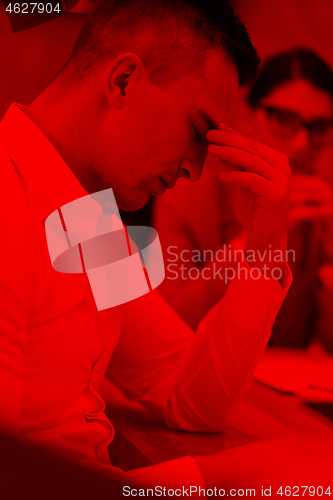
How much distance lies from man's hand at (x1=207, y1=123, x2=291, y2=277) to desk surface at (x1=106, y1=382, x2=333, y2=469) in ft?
0.80

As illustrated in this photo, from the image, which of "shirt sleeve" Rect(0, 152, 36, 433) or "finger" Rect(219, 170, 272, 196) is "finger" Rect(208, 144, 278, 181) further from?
"shirt sleeve" Rect(0, 152, 36, 433)

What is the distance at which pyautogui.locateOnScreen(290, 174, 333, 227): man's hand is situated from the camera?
90cm

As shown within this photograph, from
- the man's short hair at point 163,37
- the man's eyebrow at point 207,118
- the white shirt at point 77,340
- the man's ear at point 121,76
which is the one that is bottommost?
the white shirt at point 77,340

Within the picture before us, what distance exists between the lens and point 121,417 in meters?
0.71

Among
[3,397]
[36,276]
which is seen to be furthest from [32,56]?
[3,397]

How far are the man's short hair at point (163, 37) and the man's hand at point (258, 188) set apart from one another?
11cm

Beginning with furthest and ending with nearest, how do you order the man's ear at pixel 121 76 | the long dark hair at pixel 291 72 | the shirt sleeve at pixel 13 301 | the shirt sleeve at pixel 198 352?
1. the long dark hair at pixel 291 72
2. the shirt sleeve at pixel 198 352
3. the man's ear at pixel 121 76
4. the shirt sleeve at pixel 13 301

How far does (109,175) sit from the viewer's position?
25.0 inches

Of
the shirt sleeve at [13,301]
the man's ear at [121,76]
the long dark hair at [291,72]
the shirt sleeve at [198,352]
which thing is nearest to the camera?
the shirt sleeve at [13,301]

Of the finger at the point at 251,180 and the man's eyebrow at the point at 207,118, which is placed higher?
the man's eyebrow at the point at 207,118

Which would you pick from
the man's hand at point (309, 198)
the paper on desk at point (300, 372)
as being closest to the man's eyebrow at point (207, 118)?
the man's hand at point (309, 198)

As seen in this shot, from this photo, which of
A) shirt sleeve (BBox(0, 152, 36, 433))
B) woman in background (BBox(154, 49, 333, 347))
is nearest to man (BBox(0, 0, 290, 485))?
shirt sleeve (BBox(0, 152, 36, 433))

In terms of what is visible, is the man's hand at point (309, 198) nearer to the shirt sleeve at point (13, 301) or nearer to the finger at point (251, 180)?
the finger at point (251, 180)

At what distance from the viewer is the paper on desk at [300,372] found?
0.77 meters
